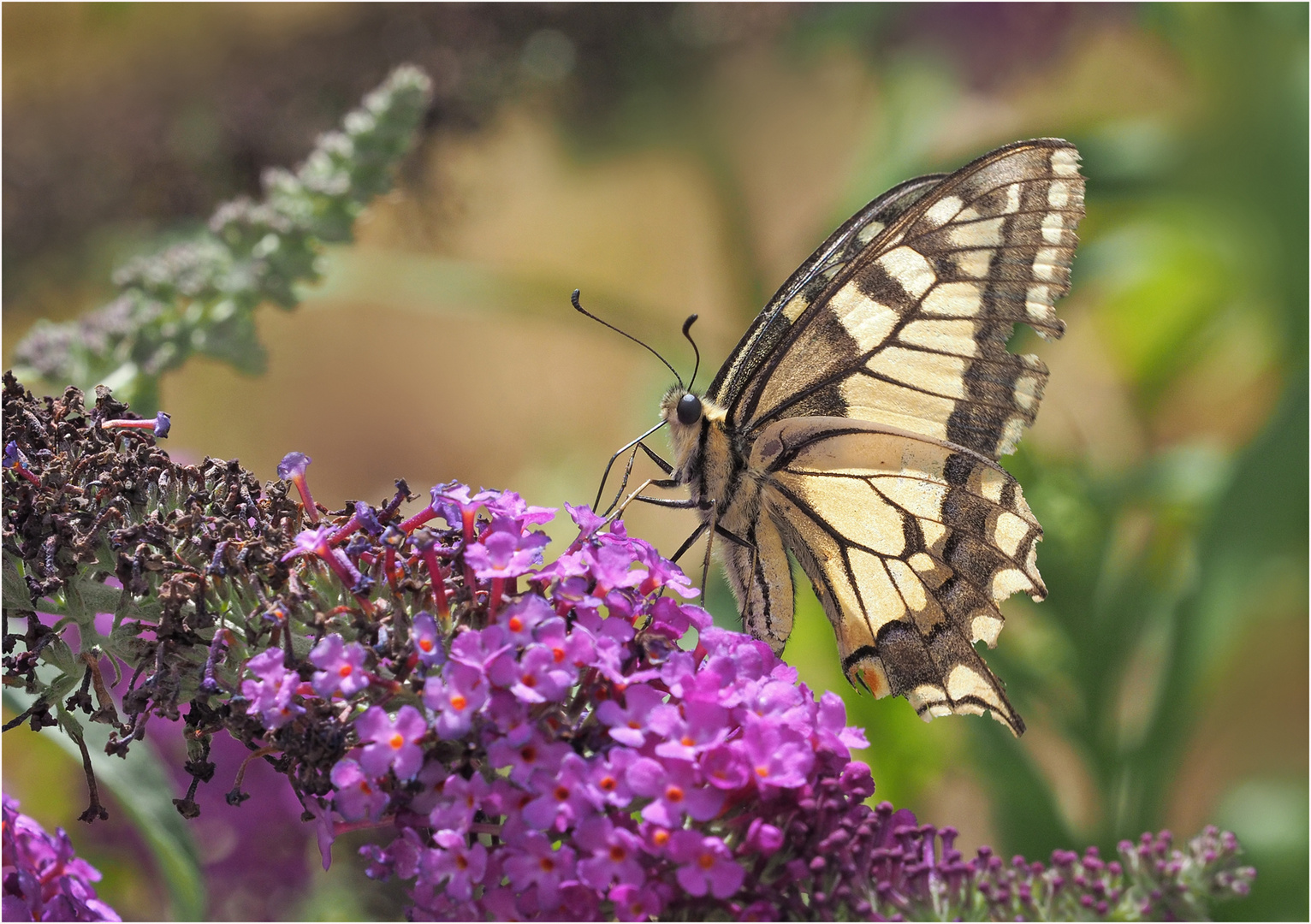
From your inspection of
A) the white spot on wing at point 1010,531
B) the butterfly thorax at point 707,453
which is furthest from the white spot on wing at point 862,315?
the white spot on wing at point 1010,531

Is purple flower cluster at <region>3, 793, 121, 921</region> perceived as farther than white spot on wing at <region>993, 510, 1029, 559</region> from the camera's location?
No

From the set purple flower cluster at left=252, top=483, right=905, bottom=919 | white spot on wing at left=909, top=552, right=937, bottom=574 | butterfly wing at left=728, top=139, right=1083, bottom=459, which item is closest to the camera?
purple flower cluster at left=252, top=483, right=905, bottom=919

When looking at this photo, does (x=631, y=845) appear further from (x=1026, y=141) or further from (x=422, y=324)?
(x=422, y=324)

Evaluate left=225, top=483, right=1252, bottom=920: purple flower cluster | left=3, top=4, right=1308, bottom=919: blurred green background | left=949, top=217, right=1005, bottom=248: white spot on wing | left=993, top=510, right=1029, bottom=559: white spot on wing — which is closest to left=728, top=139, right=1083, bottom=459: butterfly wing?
left=949, top=217, right=1005, bottom=248: white spot on wing

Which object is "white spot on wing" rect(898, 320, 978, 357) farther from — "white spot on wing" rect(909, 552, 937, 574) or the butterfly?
"white spot on wing" rect(909, 552, 937, 574)

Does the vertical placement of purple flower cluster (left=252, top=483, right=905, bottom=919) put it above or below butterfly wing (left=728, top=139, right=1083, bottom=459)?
below

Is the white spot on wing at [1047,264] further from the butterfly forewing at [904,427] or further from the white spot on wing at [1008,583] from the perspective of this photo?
the white spot on wing at [1008,583]

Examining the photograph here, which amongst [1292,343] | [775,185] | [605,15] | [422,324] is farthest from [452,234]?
[1292,343]

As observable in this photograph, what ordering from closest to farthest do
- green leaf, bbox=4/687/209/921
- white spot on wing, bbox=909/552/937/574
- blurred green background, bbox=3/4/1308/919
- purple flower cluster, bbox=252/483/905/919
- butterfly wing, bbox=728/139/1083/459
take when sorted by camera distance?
1. purple flower cluster, bbox=252/483/905/919
2. green leaf, bbox=4/687/209/921
3. butterfly wing, bbox=728/139/1083/459
4. white spot on wing, bbox=909/552/937/574
5. blurred green background, bbox=3/4/1308/919
